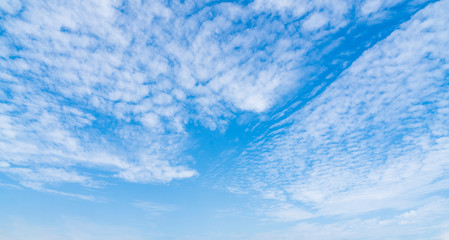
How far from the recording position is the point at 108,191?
28016mm

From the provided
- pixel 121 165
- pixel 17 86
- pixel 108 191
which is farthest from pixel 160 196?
pixel 17 86

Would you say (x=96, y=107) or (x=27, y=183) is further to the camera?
(x=27, y=183)

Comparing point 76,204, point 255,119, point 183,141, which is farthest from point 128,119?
point 76,204

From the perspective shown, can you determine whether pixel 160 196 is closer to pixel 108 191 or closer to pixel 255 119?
pixel 108 191

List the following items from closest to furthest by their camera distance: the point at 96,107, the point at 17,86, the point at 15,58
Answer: the point at 15,58, the point at 17,86, the point at 96,107

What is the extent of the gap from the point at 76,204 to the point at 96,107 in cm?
2498

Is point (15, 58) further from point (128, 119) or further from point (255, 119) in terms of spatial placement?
point (255, 119)

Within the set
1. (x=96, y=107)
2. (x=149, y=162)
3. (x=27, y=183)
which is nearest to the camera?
(x=96, y=107)

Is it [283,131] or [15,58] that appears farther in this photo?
[283,131]

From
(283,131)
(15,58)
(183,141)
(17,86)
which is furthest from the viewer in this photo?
(183,141)

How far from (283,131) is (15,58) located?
18324mm

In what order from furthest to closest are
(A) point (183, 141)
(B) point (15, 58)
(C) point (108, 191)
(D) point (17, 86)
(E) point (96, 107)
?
(C) point (108, 191), (A) point (183, 141), (E) point (96, 107), (D) point (17, 86), (B) point (15, 58)

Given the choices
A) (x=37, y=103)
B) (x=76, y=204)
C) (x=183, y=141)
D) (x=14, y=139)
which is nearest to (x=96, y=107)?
(x=37, y=103)

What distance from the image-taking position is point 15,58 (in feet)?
40.0
